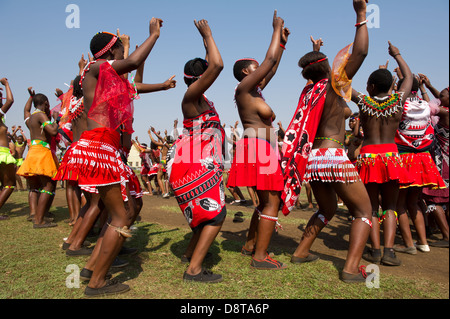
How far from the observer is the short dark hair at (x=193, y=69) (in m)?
3.34

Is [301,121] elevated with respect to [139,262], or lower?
elevated

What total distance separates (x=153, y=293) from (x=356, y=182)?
2.24m

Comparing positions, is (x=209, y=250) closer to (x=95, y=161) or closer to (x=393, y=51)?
(x=95, y=161)

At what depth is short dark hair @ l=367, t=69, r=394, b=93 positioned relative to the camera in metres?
3.85

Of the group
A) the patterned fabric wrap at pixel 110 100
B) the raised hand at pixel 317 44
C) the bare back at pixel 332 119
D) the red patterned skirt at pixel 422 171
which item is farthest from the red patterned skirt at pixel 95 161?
the red patterned skirt at pixel 422 171

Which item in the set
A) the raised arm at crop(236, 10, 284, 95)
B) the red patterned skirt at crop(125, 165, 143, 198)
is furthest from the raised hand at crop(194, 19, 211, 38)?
the red patterned skirt at crop(125, 165, 143, 198)

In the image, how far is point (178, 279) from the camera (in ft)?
10.1

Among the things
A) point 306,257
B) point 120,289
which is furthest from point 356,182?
point 120,289

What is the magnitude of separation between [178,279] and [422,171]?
3.76 metres

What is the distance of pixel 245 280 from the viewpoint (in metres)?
3.07

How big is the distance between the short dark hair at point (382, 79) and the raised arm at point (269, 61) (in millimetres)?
1380

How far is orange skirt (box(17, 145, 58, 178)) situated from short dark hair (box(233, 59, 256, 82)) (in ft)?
13.7
